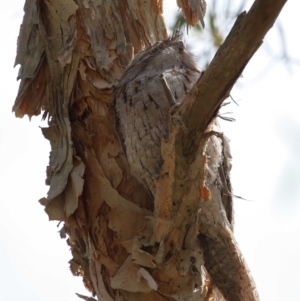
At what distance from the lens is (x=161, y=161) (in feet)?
10.4

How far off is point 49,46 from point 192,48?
3.28ft

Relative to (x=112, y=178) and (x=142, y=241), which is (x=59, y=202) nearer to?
(x=112, y=178)

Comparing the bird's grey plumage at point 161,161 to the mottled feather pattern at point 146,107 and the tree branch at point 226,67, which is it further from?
the tree branch at point 226,67

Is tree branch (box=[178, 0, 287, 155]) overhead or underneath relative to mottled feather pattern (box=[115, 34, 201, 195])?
underneath

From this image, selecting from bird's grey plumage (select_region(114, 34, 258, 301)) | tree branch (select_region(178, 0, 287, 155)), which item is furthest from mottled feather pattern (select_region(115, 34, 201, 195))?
tree branch (select_region(178, 0, 287, 155))

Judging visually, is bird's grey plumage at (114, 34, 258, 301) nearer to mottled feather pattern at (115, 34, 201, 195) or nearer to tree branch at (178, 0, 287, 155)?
mottled feather pattern at (115, 34, 201, 195)

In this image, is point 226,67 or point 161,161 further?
point 161,161

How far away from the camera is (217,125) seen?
340cm

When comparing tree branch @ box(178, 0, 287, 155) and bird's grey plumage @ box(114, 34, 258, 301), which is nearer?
tree branch @ box(178, 0, 287, 155)

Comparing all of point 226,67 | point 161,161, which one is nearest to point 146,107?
point 161,161

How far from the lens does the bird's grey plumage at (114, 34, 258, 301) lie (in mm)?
3139

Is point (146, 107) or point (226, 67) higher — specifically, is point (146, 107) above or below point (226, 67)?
above

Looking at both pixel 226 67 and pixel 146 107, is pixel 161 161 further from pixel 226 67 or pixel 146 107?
pixel 226 67

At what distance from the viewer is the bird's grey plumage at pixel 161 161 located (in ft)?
10.3
